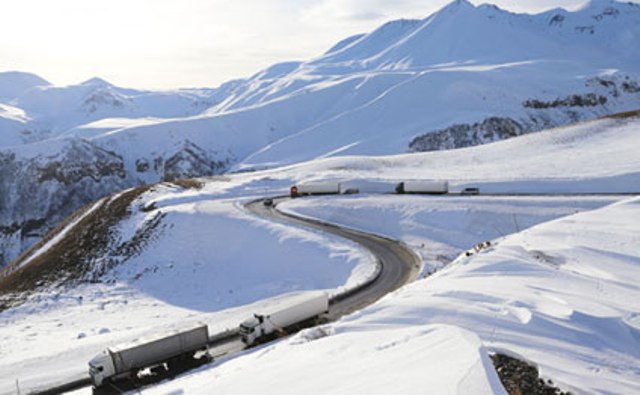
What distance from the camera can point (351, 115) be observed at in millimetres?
170625

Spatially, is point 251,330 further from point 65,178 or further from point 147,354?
point 65,178

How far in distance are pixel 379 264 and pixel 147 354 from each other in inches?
845

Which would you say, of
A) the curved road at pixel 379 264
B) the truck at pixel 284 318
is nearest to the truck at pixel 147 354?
the truck at pixel 284 318

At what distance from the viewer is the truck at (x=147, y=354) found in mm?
19172

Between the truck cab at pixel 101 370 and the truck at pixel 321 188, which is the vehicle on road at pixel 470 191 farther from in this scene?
the truck cab at pixel 101 370

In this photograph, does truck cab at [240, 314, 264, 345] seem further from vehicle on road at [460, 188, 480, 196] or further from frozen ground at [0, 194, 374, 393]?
vehicle on road at [460, 188, 480, 196]

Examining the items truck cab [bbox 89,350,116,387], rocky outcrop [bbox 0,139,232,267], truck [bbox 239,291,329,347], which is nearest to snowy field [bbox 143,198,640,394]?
truck cab [bbox 89,350,116,387]

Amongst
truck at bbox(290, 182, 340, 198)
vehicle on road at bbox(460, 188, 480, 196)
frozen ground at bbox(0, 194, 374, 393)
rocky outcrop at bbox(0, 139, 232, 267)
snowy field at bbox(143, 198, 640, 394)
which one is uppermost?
rocky outcrop at bbox(0, 139, 232, 267)

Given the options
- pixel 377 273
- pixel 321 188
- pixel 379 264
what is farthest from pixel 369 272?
pixel 321 188

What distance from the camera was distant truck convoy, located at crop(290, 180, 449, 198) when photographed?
178ft

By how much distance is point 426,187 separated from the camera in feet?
179

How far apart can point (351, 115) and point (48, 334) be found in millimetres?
150878

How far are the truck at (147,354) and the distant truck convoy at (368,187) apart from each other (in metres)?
39.0

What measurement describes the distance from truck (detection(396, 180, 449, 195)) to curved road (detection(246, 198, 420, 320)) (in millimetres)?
12920
